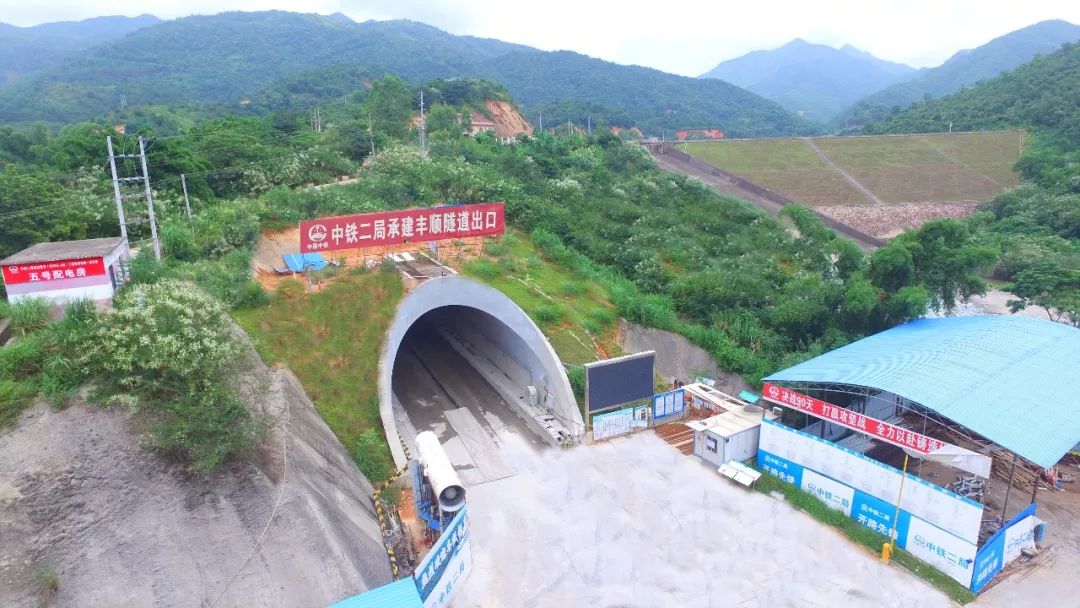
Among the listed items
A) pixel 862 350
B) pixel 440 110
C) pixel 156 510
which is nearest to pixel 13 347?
pixel 156 510

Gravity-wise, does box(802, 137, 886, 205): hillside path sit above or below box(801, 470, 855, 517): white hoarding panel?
above

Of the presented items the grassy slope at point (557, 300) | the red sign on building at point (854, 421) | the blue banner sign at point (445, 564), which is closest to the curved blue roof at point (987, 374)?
the red sign on building at point (854, 421)

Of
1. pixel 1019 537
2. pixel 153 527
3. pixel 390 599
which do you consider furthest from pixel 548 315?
pixel 1019 537

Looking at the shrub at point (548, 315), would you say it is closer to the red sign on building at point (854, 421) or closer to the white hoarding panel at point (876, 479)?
the red sign on building at point (854, 421)

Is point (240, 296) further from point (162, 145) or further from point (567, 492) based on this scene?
point (162, 145)

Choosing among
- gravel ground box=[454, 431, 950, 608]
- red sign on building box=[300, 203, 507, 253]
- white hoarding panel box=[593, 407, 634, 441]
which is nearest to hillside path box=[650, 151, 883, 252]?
red sign on building box=[300, 203, 507, 253]

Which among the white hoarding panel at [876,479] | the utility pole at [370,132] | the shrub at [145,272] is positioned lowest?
the white hoarding panel at [876,479]

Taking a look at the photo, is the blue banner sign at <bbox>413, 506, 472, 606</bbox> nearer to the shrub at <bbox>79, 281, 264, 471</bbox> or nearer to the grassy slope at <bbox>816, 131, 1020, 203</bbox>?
the shrub at <bbox>79, 281, 264, 471</bbox>

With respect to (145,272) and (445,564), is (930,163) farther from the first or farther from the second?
(145,272)
